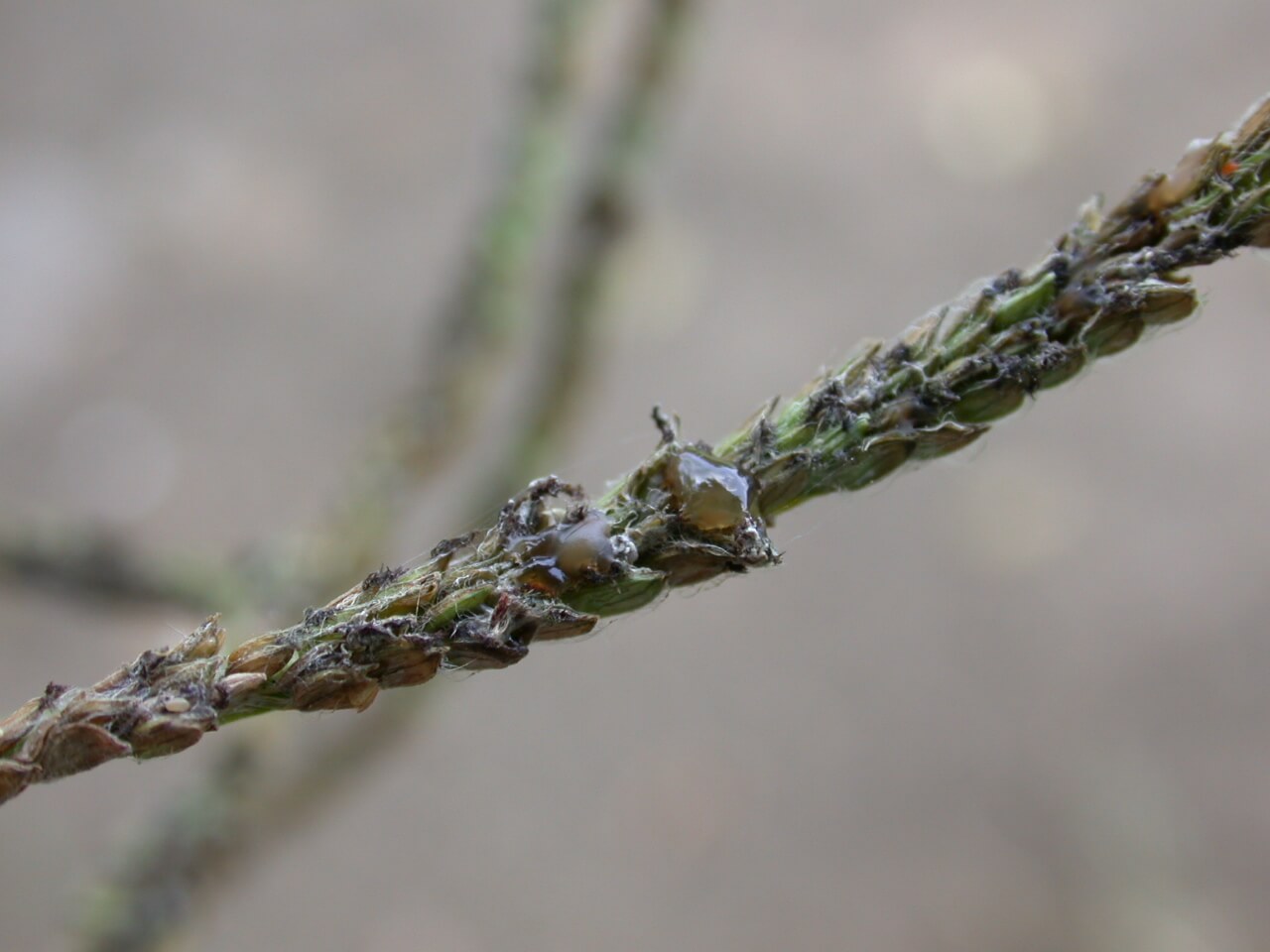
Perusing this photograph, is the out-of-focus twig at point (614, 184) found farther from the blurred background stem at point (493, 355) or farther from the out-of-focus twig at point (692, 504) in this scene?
the out-of-focus twig at point (692, 504)

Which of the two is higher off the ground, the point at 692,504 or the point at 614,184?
the point at 614,184

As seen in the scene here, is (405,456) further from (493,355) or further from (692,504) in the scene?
(692,504)

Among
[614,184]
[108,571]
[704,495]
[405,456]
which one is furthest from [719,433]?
[704,495]

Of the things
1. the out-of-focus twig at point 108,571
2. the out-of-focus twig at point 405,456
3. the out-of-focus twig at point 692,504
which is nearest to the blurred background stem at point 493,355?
the out-of-focus twig at point 405,456

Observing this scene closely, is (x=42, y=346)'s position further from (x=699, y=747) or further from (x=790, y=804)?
(x=790, y=804)

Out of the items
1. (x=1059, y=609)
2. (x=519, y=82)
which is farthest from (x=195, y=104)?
(x=1059, y=609)

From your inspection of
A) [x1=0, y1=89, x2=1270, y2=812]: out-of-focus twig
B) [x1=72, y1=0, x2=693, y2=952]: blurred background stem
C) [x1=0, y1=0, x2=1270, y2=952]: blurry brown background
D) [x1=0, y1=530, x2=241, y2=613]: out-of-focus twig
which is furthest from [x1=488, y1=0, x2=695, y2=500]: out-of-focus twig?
[x1=0, y1=89, x2=1270, y2=812]: out-of-focus twig

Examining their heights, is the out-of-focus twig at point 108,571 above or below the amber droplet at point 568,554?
above
